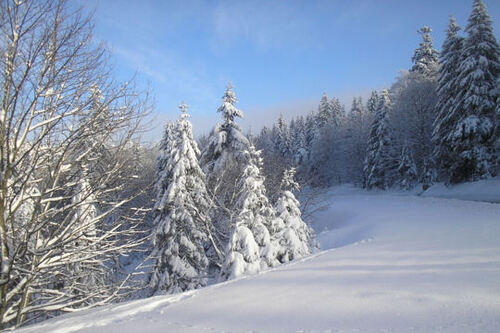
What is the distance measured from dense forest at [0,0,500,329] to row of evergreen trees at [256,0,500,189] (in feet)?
0.43

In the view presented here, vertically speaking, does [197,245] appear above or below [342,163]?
below

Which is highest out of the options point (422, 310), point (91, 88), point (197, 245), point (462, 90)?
point (462, 90)

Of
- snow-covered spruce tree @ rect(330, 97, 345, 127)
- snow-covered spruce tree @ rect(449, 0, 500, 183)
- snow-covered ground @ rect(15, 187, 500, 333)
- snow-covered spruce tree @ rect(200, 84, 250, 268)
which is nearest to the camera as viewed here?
snow-covered ground @ rect(15, 187, 500, 333)

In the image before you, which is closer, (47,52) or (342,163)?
(47,52)

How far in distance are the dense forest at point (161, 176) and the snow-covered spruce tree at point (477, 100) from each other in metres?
0.09

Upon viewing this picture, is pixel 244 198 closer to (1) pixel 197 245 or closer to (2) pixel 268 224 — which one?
(2) pixel 268 224

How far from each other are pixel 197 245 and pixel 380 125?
30.9 metres

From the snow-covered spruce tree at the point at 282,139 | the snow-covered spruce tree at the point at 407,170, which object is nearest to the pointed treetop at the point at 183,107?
the snow-covered spruce tree at the point at 407,170

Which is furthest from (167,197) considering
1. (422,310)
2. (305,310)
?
(422,310)

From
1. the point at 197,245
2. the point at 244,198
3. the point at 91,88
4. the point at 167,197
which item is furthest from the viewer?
the point at 197,245

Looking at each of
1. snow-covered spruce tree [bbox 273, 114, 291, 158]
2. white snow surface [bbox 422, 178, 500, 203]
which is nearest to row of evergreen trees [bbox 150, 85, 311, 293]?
white snow surface [bbox 422, 178, 500, 203]

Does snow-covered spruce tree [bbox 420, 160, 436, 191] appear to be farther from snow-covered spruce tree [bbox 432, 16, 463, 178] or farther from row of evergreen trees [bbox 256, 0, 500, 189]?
snow-covered spruce tree [bbox 432, 16, 463, 178]

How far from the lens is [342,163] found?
52781mm

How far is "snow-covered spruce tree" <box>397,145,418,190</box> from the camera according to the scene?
32.7 m
